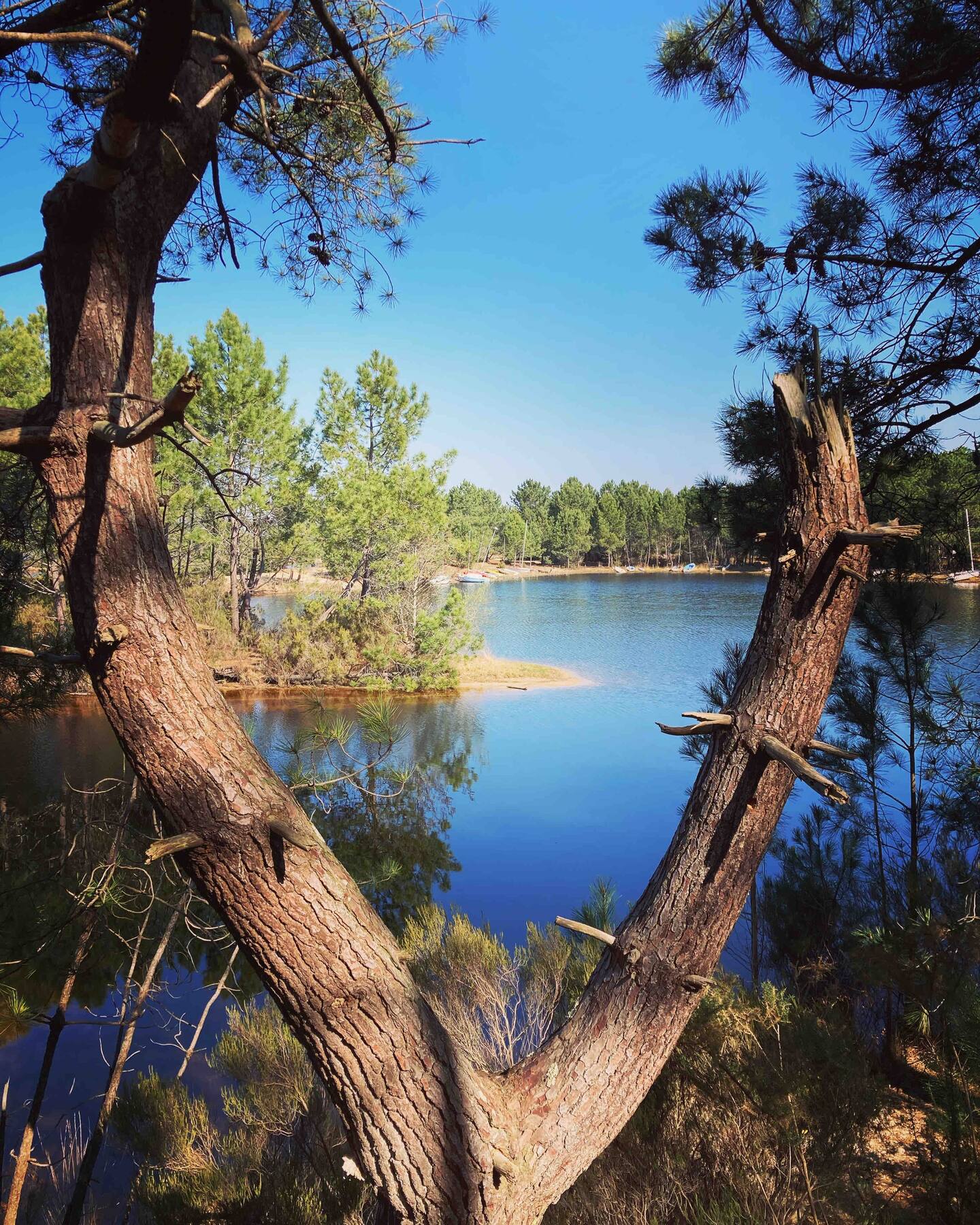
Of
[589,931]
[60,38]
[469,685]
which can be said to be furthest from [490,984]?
[469,685]

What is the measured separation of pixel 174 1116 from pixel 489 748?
5.81m

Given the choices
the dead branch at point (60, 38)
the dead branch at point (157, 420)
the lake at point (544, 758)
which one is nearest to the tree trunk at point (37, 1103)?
the lake at point (544, 758)

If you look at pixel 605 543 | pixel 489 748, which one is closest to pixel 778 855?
pixel 489 748

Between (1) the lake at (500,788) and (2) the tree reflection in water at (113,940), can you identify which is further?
(1) the lake at (500,788)

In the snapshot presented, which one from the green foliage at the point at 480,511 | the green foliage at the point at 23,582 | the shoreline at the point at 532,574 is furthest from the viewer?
the green foliage at the point at 480,511

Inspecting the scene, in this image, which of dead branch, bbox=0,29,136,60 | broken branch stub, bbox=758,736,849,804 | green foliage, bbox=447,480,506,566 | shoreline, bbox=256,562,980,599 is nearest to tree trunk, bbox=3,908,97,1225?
broken branch stub, bbox=758,736,849,804

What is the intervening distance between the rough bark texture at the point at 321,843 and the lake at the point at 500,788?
79 centimetres

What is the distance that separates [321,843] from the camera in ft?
3.58

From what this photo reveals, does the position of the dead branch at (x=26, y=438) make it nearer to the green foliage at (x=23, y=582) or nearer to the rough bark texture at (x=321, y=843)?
the rough bark texture at (x=321, y=843)

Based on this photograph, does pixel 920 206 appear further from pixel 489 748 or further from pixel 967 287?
pixel 489 748

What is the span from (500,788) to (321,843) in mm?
5828

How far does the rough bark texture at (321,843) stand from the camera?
1032 mm

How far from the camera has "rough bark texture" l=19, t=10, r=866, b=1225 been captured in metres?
1.03

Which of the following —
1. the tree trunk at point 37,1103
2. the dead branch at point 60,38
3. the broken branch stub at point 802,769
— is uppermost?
the dead branch at point 60,38
